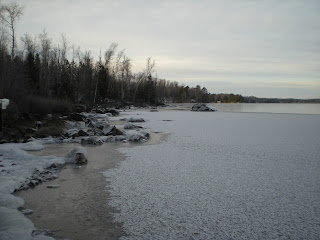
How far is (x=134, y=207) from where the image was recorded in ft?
12.2

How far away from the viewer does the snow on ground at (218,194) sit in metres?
3.10

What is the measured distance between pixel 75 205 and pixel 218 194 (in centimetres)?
236

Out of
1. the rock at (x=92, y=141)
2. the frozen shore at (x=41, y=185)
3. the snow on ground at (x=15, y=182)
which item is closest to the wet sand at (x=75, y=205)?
the frozen shore at (x=41, y=185)

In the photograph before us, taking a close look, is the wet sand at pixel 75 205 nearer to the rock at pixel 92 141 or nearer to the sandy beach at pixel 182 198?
the sandy beach at pixel 182 198

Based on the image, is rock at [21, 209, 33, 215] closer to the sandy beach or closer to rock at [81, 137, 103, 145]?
the sandy beach

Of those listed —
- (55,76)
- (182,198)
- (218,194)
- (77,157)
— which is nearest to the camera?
(182,198)

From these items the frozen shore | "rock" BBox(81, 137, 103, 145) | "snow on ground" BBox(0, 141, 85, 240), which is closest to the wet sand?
the frozen shore

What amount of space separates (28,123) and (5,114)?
3.79ft

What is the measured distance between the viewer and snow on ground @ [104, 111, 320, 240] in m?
3.10

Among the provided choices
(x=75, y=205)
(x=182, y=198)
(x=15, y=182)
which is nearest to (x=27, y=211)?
(x=75, y=205)

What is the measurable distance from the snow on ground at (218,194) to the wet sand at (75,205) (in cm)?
23

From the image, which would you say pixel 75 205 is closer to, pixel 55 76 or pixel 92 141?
pixel 92 141

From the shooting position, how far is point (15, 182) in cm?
459

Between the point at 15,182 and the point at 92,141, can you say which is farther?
the point at 92,141
